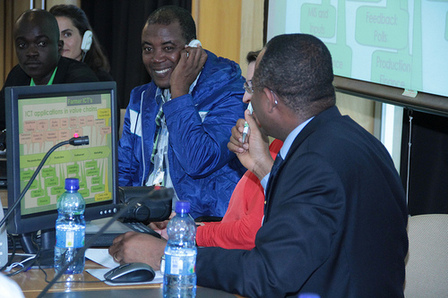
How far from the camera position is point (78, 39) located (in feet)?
12.9

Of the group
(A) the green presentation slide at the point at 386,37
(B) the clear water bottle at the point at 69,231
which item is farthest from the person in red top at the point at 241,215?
(A) the green presentation slide at the point at 386,37

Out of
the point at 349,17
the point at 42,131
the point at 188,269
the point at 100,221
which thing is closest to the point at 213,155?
the point at 100,221

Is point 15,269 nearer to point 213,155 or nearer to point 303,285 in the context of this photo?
point 303,285

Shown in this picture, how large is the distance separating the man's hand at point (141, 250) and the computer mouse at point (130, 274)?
80 mm

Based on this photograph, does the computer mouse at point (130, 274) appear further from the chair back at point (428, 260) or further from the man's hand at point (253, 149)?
the chair back at point (428, 260)

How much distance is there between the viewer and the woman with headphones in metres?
Answer: 3.90

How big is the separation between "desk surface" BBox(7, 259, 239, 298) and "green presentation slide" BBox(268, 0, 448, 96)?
5.68ft

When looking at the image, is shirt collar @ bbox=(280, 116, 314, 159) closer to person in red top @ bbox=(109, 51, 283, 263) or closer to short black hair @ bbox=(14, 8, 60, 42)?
person in red top @ bbox=(109, 51, 283, 263)

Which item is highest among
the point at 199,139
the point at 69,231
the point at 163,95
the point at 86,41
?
the point at 86,41

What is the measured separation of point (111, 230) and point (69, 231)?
324 mm

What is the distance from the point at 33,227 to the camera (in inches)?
64.8

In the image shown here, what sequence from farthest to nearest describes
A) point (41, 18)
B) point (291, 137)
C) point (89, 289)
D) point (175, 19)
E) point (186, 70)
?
point (41, 18)
point (175, 19)
point (186, 70)
point (291, 137)
point (89, 289)

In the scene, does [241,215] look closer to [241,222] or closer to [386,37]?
[241,222]

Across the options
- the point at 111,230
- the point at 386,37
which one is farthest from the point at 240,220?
the point at 386,37
